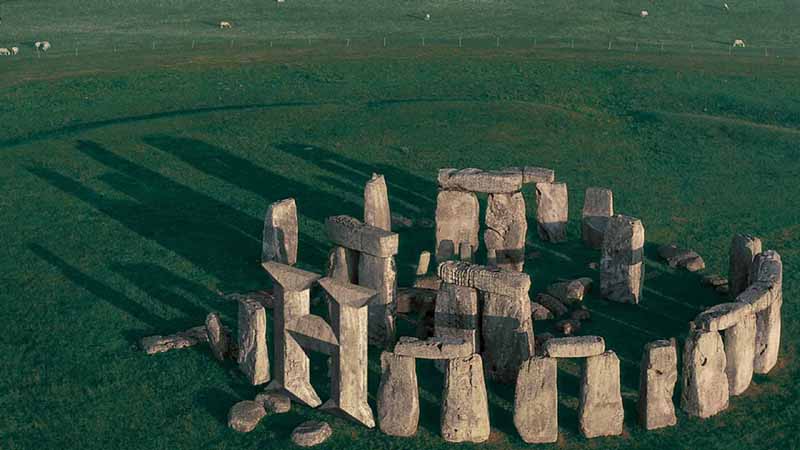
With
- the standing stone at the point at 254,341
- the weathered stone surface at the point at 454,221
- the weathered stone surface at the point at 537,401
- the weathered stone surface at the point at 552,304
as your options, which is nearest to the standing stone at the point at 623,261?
the weathered stone surface at the point at 552,304

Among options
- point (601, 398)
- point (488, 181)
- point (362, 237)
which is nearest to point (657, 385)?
point (601, 398)

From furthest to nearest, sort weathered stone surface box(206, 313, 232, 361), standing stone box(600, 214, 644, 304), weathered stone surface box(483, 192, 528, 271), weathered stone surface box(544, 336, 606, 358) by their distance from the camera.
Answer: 1. weathered stone surface box(483, 192, 528, 271)
2. standing stone box(600, 214, 644, 304)
3. weathered stone surface box(206, 313, 232, 361)
4. weathered stone surface box(544, 336, 606, 358)

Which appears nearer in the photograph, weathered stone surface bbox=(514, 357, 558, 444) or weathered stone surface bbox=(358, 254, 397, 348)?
weathered stone surface bbox=(514, 357, 558, 444)

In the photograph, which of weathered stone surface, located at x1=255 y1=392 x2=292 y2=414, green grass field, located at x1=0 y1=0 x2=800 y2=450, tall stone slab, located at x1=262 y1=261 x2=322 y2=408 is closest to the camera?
tall stone slab, located at x1=262 y1=261 x2=322 y2=408

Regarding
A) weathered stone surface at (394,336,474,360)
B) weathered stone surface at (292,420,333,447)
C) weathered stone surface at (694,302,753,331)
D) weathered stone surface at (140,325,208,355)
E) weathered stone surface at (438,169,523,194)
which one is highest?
weathered stone surface at (438,169,523,194)

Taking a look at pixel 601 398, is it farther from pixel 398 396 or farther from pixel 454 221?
pixel 454 221

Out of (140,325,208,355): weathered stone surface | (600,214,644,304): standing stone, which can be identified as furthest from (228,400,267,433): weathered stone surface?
(600,214,644,304): standing stone

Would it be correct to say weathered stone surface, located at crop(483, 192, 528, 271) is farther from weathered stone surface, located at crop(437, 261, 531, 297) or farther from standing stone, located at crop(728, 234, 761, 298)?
weathered stone surface, located at crop(437, 261, 531, 297)
